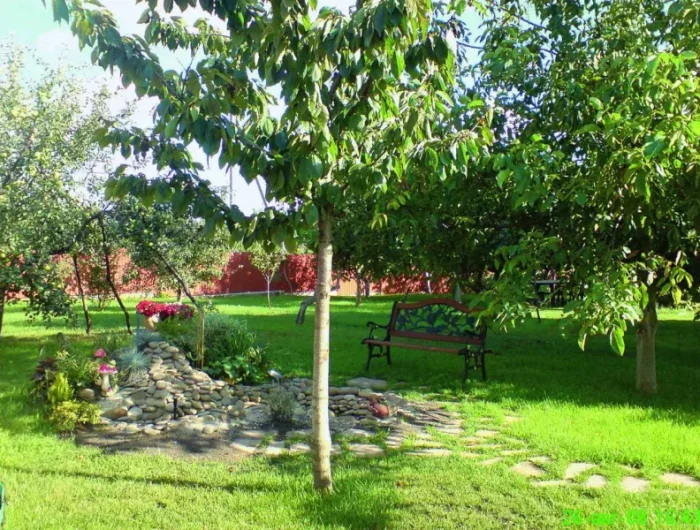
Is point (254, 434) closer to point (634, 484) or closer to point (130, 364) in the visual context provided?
point (130, 364)

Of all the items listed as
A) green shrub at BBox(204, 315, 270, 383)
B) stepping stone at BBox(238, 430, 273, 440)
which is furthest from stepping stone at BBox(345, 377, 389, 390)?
stepping stone at BBox(238, 430, 273, 440)

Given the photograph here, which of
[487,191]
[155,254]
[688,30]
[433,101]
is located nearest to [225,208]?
[433,101]

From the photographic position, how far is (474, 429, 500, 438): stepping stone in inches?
201

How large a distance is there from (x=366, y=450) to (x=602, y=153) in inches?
110

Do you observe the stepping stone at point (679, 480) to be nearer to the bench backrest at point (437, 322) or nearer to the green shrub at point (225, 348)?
the bench backrest at point (437, 322)

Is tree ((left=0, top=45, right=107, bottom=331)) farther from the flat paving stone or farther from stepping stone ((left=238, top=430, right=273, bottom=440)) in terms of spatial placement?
the flat paving stone

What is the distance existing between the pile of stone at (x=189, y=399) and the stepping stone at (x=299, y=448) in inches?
32.1

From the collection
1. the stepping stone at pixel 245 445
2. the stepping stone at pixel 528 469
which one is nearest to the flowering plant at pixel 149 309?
the stepping stone at pixel 245 445

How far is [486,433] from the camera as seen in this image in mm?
5184

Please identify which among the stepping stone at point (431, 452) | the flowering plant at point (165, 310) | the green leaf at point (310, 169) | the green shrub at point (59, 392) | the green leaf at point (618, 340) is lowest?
the stepping stone at point (431, 452)

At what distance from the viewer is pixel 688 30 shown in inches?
191

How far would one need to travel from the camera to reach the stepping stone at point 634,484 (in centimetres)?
376

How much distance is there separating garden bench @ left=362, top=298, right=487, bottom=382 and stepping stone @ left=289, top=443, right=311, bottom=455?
10.1ft

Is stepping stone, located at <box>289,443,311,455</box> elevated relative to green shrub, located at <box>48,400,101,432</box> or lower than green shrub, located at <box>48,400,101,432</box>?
lower
